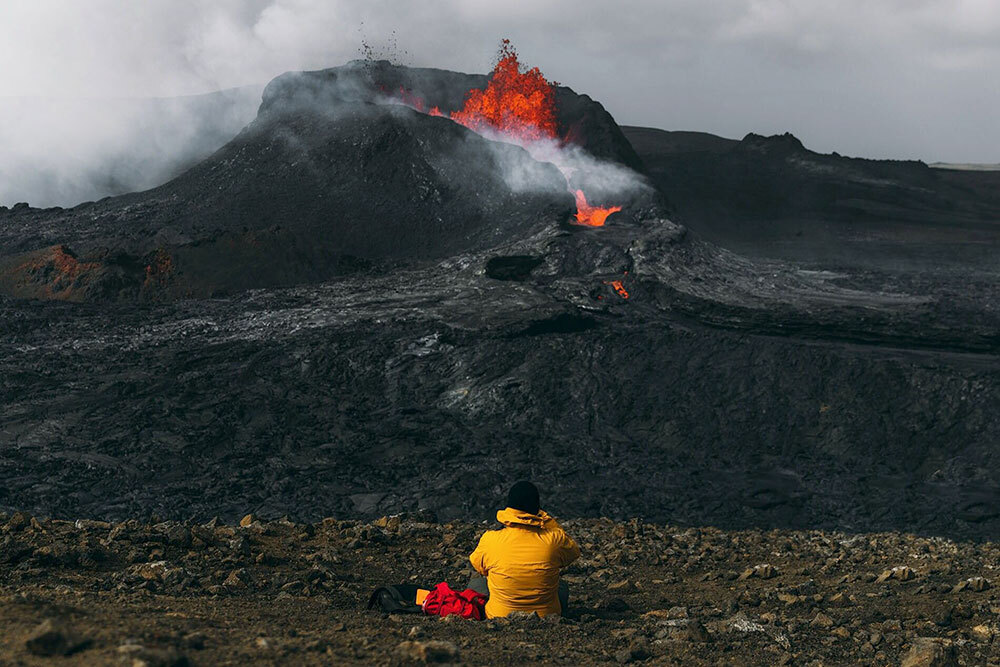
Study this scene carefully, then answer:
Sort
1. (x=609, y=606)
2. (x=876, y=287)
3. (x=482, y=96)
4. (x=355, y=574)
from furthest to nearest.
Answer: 1. (x=482, y=96)
2. (x=876, y=287)
3. (x=355, y=574)
4. (x=609, y=606)

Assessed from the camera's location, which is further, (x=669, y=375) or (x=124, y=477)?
(x=669, y=375)

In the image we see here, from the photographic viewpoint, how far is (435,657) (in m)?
4.76

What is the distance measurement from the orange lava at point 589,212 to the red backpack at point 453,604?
26.8 m

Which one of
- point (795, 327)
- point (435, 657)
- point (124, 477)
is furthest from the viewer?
point (795, 327)

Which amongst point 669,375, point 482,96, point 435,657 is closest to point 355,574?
point 435,657

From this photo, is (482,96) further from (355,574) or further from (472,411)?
(355,574)

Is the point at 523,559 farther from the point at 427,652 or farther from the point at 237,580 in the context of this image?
the point at 237,580

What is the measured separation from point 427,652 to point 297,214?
2933 centimetres

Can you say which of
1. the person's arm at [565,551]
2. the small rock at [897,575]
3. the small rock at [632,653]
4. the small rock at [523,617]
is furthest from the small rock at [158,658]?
the small rock at [897,575]

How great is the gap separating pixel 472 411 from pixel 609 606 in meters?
13.0

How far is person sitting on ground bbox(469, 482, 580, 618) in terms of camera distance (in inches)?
253

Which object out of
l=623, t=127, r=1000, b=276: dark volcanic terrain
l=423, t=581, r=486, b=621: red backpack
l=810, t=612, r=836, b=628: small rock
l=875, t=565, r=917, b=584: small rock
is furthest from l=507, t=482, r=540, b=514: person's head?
l=623, t=127, r=1000, b=276: dark volcanic terrain

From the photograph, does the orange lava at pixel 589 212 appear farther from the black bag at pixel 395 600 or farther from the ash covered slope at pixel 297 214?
the black bag at pixel 395 600

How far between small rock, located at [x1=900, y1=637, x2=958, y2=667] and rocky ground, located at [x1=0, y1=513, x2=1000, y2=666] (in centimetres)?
1
